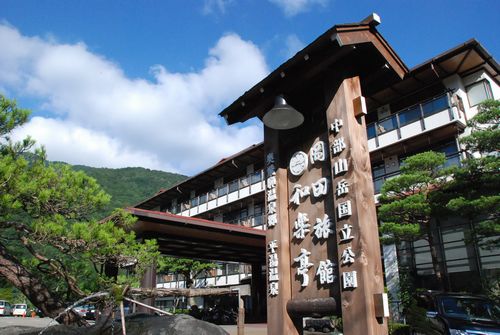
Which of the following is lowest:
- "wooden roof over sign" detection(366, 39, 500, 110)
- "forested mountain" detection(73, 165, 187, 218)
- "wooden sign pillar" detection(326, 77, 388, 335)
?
"wooden sign pillar" detection(326, 77, 388, 335)

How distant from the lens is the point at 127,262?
7582 millimetres

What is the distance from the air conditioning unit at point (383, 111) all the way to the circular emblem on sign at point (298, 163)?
48.6 feet

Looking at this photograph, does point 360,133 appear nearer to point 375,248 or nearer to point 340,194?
point 340,194

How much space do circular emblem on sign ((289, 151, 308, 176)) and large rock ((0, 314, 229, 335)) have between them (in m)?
2.46

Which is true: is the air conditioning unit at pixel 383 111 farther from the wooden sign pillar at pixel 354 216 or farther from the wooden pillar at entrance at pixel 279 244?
the wooden sign pillar at pixel 354 216

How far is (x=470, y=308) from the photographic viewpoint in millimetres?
8758

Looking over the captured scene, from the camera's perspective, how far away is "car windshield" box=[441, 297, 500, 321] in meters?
8.53

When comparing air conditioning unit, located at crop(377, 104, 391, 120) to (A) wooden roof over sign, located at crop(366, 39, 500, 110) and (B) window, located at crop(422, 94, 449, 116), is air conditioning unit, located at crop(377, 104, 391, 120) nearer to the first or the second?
(A) wooden roof over sign, located at crop(366, 39, 500, 110)

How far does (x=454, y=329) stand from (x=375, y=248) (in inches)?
190

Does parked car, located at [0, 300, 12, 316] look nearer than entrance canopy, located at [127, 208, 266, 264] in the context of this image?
No

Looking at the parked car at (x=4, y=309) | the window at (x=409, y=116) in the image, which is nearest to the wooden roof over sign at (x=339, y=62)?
the window at (x=409, y=116)

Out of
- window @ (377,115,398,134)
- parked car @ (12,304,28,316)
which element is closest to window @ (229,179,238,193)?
window @ (377,115,398,134)

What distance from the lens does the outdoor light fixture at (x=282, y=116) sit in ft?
19.3

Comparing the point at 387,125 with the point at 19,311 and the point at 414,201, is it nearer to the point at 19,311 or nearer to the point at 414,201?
the point at 414,201
